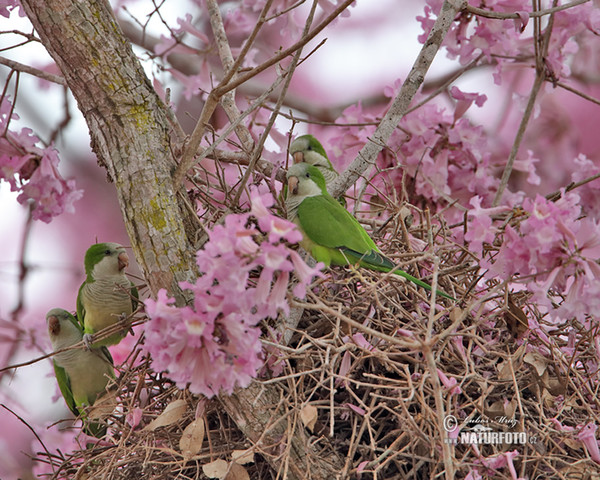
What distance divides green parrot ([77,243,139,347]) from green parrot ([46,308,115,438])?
35mm

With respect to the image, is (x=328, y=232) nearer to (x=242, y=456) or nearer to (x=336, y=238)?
(x=336, y=238)

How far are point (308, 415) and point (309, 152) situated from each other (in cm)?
67

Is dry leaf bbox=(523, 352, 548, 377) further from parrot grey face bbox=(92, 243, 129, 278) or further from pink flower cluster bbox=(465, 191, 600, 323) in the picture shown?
parrot grey face bbox=(92, 243, 129, 278)

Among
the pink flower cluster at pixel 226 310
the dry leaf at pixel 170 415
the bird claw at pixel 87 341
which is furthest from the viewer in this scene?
the bird claw at pixel 87 341

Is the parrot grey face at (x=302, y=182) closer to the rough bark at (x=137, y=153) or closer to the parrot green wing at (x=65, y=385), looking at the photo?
the rough bark at (x=137, y=153)

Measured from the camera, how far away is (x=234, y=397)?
96 cm

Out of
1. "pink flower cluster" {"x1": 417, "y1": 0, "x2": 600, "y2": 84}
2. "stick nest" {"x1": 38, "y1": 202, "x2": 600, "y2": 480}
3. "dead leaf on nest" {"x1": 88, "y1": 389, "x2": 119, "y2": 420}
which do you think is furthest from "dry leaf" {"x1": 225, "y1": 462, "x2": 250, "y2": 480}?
"pink flower cluster" {"x1": 417, "y1": 0, "x2": 600, "y2": 84}

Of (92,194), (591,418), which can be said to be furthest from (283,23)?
(92,194)

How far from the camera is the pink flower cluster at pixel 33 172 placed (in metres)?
1.31

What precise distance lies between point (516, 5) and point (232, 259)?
3.05 feet

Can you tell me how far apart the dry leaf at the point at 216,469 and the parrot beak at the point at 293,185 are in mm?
460

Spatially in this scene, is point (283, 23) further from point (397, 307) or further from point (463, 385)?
point (463, 385)

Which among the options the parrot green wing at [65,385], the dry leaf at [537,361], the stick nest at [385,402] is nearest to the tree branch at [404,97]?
the stick nest at [385,402]

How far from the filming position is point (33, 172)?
1334 mm
